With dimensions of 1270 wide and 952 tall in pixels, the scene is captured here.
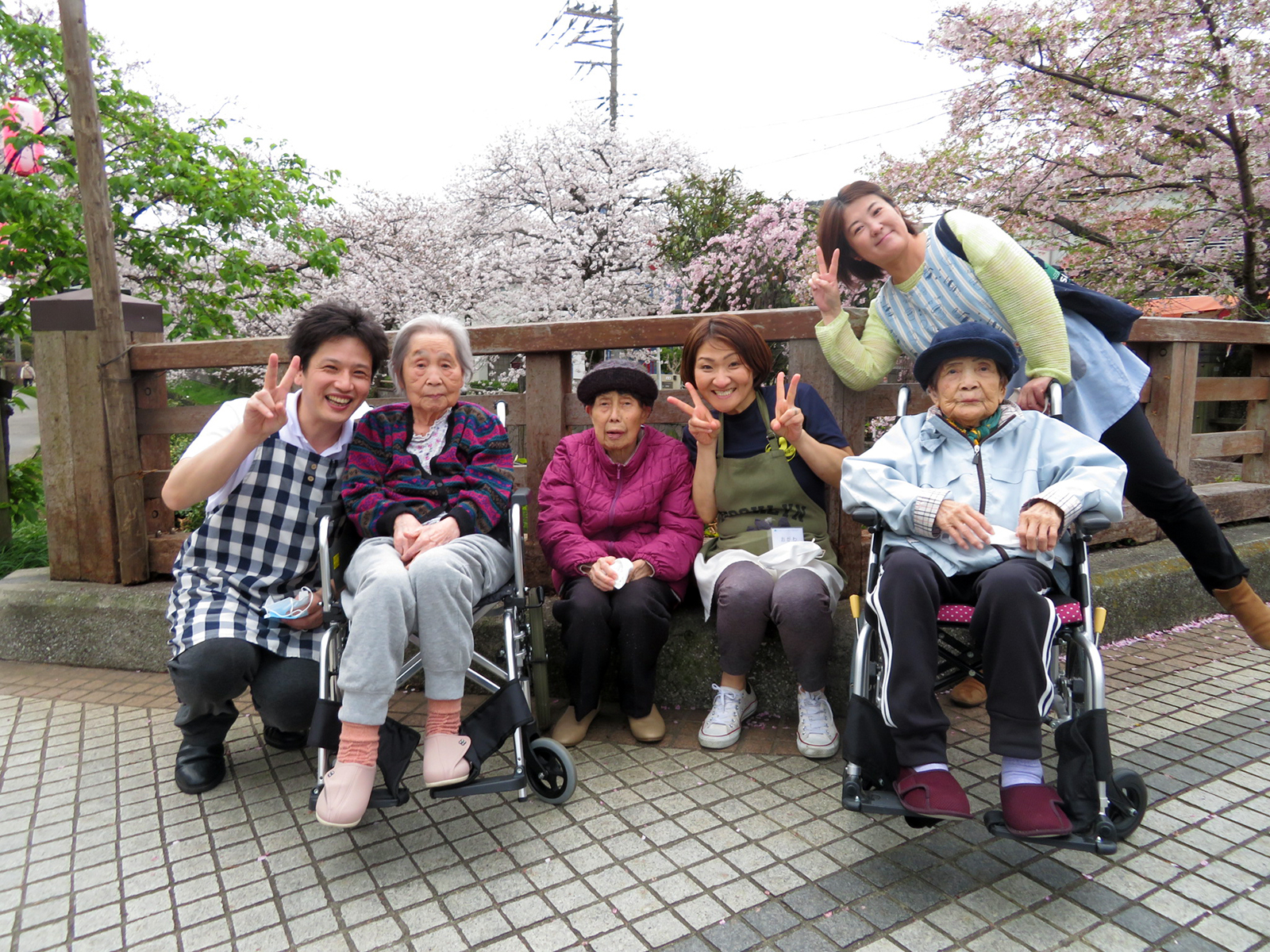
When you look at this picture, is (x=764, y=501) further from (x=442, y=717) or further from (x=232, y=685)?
(x=232, y=685)

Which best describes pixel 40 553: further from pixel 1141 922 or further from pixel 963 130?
pixel 963 130

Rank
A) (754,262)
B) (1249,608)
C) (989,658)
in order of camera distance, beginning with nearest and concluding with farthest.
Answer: (989,658), (1249,608), (754,262)

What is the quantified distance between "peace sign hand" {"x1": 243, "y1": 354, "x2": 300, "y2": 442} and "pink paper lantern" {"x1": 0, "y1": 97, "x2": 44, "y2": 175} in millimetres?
4136

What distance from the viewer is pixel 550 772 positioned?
97.7 inches

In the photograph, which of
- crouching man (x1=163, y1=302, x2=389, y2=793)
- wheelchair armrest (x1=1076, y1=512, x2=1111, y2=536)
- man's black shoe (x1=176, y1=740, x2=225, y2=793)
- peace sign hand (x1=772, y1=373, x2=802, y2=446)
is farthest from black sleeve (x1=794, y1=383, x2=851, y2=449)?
man's black shoe (x1=176, y1=740, x2=225, y2=793)

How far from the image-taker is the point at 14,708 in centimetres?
338

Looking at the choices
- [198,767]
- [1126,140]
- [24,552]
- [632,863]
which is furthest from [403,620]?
[1126,140]

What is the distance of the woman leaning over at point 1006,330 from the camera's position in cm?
264

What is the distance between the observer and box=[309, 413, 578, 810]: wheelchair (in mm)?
2225

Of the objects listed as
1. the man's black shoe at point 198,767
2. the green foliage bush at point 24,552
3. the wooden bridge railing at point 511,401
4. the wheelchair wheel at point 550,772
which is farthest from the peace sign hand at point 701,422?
the green foliage bush at point 24,552

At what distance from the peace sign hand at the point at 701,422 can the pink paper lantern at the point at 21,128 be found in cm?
498

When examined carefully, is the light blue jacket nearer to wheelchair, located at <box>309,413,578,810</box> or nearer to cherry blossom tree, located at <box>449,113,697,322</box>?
wheelchair, located at <box>309,413,578,810</box>

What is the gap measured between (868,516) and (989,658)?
0.52 m

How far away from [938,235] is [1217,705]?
7.06 feet
